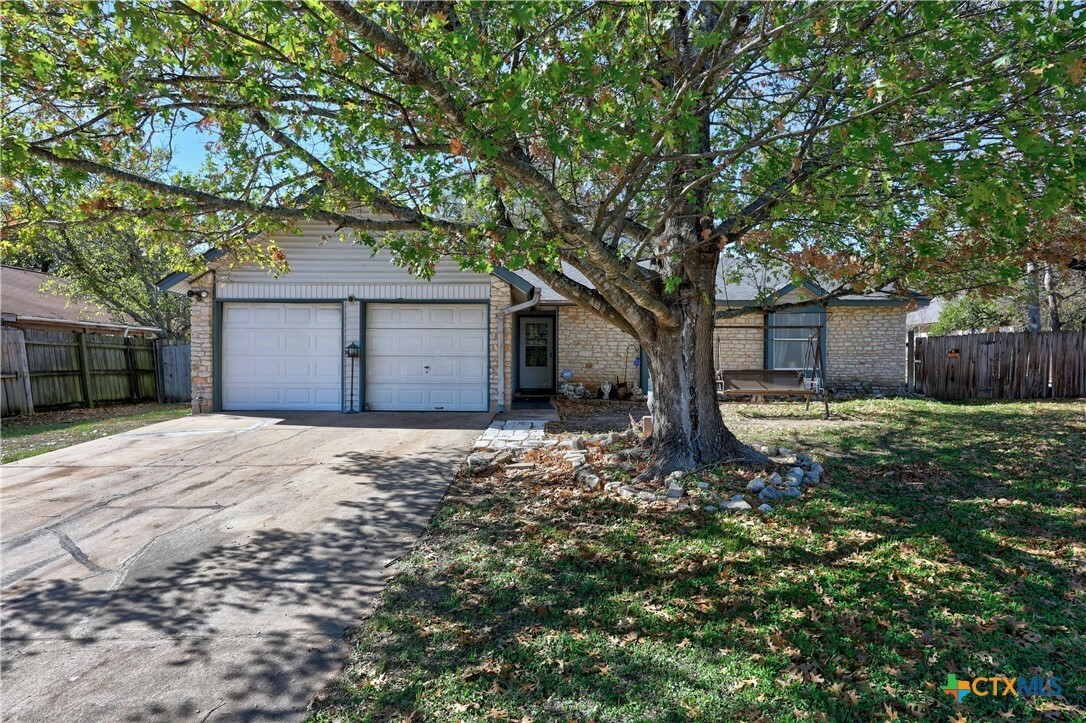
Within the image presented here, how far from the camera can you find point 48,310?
1684 cm

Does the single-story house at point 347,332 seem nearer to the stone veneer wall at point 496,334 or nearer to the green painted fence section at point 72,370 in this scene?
the stone veneer wall at point 496,334

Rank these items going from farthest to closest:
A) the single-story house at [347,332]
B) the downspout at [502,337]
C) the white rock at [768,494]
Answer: the single-story house at [347,332]
the downspout at [502,337]
the white rock at [768,494]

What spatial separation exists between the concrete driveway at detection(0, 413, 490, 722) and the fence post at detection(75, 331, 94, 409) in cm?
714

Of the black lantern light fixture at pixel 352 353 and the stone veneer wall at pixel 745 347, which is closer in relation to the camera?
the black lantern light fixture at pixel 352 353

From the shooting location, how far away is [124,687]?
2795 mm

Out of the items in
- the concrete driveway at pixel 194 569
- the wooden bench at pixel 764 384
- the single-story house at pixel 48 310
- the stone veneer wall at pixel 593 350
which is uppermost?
the single-story house at pixel 48 310

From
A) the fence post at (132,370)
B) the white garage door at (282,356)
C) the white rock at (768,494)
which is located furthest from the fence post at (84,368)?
the white rock at (768,494)

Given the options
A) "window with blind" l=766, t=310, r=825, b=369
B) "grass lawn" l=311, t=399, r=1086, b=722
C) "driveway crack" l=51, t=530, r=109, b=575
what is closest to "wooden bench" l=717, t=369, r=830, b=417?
"window with blind" l=766, t=310, r=825, b=369

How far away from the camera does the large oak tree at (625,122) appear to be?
3.70m

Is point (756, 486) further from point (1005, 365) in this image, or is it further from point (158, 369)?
point (158, 369)

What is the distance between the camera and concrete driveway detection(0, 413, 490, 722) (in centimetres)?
280

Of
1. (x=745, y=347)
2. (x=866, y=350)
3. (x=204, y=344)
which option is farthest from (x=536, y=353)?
(x=866, y=350)

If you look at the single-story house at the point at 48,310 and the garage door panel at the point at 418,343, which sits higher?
the single-story house at the point at 48,310

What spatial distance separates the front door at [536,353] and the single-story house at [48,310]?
11.5m
